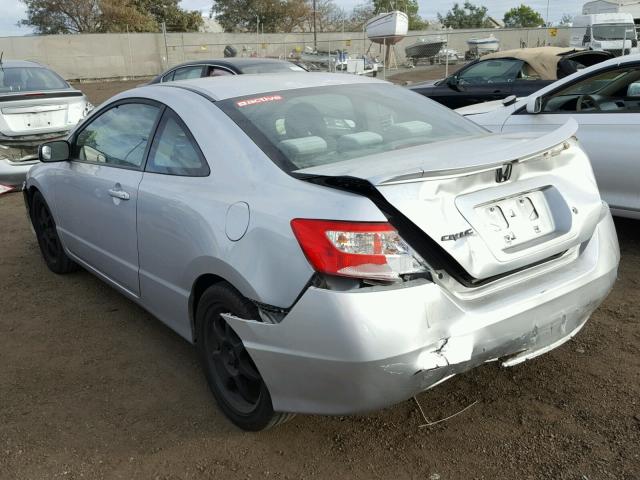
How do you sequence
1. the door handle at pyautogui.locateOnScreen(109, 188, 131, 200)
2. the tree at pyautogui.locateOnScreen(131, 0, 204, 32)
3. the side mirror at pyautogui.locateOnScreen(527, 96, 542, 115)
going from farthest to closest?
the tree at pyautogui.locateOnScreen(131, 0, 204, 32) → the side mirror at pyautogui.locateOnScreen(527, 96, 542, 115) → the door handle at pyautogui.locateOnScreen(109, 188, 131, 200)

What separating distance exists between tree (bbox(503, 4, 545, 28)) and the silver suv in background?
84433 millimetres

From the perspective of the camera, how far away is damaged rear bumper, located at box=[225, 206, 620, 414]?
214 cm

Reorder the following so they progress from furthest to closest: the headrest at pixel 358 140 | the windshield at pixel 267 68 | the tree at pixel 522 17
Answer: the tree at pixel 522 17 < the windshield at pixel 267 68 < the headrest at pixel 358 140

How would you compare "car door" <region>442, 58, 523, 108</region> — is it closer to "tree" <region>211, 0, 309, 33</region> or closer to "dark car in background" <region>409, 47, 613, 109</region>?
"dark car in background" <region>409, 47, 613, 109</region>

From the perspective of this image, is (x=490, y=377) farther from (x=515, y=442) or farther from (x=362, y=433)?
(x=362, y=433)

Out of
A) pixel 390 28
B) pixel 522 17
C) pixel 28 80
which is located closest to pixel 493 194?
pixel 28 80

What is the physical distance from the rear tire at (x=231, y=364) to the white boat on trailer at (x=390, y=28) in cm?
1490

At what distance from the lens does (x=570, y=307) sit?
8.54ft

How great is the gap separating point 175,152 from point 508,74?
784 cm

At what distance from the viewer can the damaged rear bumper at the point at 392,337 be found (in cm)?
214

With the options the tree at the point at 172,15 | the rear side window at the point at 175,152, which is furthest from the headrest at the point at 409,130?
the tree at the point at 172,15

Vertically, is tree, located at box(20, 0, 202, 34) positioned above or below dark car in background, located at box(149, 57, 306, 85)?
above

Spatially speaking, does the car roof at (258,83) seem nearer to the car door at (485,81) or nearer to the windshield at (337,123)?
the windshield at (337,123)

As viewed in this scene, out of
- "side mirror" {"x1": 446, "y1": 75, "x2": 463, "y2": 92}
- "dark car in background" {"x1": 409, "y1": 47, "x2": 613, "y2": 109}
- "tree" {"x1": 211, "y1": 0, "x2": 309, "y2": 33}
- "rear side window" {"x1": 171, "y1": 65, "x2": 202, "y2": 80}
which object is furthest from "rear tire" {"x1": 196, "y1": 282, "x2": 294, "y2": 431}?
"tree" {"x1": 211, "y1": 0, "x2": 309, "y2": 33}
